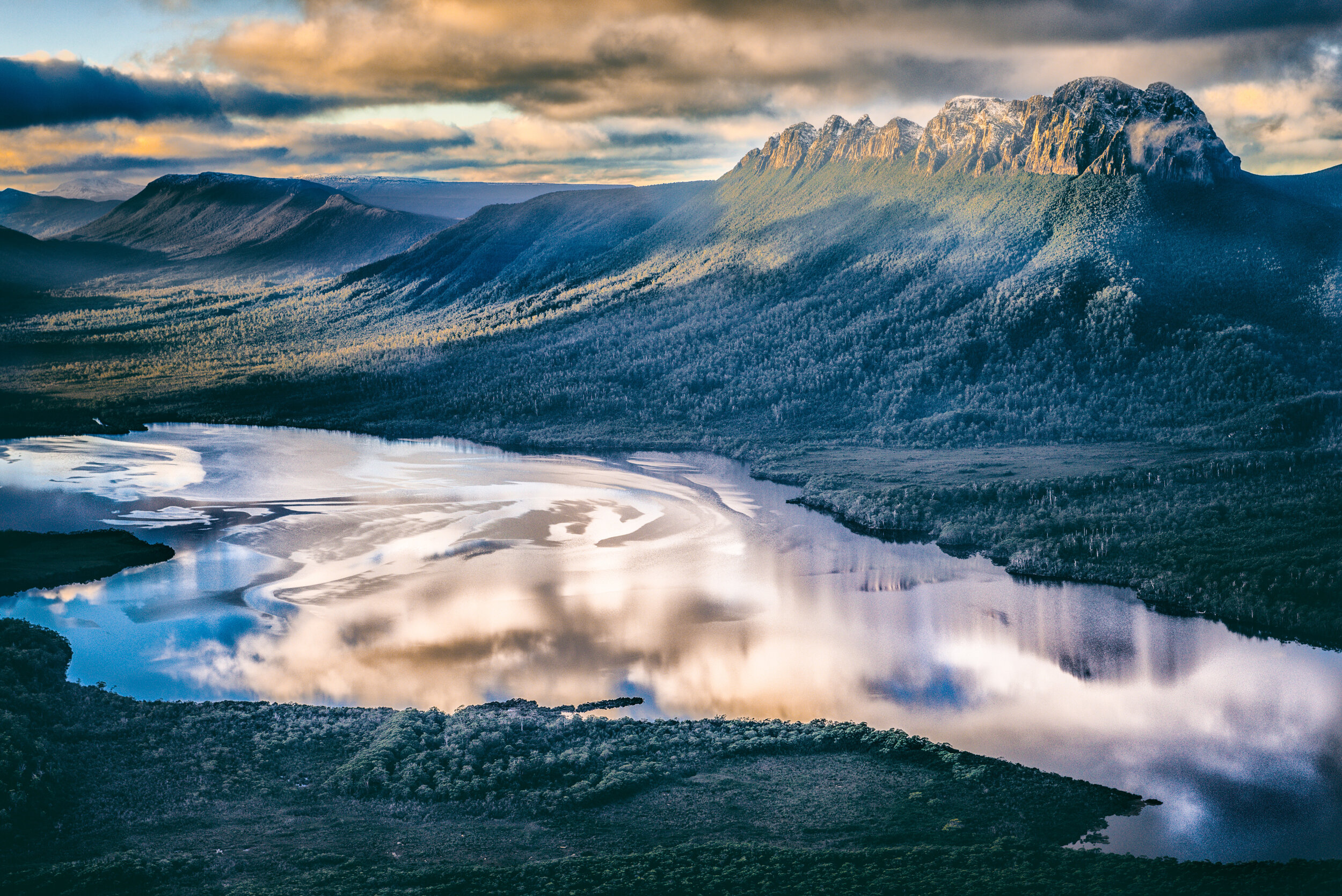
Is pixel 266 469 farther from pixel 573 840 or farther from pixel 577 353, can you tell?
pixel 573 840

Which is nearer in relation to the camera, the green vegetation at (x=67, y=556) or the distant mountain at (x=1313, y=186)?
the green vegetation at (x=67, y=556)

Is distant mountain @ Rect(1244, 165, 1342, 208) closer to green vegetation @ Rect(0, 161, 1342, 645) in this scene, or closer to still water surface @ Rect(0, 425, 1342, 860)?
green vegetation @ Rect(0, 161, 1342, 645)

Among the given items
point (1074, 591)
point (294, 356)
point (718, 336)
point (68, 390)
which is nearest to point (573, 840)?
point (1074, 591)

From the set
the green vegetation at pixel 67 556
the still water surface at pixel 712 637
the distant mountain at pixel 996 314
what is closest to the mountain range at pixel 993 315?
the distant mountain at pixel 996 314

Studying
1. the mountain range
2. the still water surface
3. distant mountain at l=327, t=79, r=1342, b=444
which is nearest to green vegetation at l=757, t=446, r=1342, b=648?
the still water surface

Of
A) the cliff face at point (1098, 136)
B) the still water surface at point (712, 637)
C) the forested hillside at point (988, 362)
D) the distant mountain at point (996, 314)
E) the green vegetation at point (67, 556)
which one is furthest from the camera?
the cliff face at point (1098, 136)

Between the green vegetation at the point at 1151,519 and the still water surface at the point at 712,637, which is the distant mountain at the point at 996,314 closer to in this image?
the green vegetation at the point at 1151,519
